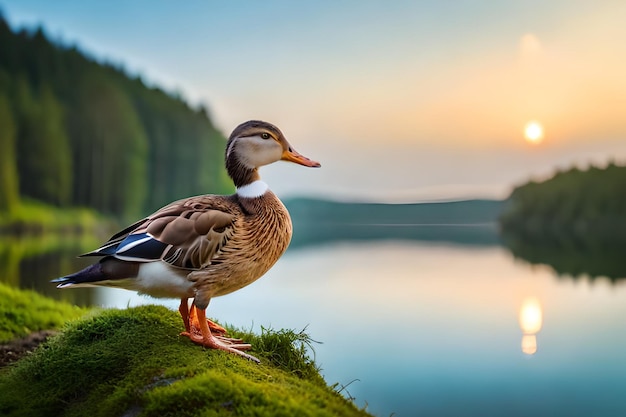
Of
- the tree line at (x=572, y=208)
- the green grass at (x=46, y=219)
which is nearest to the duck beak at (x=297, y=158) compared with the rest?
the green grass at (x=46, y=219)

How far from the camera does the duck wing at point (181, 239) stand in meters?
4.25

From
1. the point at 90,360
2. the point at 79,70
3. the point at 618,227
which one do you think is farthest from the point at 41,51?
the point at 618,227

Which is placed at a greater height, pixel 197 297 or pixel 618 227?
pixel 618 227

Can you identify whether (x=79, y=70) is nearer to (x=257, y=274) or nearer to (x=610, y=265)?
(x=610, y=265)

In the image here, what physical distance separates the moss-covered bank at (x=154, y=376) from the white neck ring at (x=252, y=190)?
1273mm

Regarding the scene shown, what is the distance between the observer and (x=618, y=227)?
2356 inches

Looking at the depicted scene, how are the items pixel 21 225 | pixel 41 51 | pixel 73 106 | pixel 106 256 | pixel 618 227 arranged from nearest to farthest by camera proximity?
pixel 106 256 → pixel 21 225 → pixel 73 106 → pixel 41 51 → pixel 618 227

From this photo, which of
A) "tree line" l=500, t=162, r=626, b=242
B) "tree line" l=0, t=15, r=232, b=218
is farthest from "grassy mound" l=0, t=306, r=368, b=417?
"tree line" l=500, t=162, r=626, b=242

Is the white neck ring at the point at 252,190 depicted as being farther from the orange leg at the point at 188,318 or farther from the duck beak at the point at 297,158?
the orange leg at the point at 188,318

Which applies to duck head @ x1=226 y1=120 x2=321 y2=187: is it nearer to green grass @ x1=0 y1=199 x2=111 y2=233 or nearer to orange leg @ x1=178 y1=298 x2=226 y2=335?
orange leg @ x1=178 y1=298 x2=226 y2=335

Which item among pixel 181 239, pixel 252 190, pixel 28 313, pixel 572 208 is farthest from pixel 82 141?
pixel 572 208

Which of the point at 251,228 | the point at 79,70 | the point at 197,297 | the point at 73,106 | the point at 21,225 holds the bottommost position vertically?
the point at 21,225

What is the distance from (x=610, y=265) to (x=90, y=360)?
33.8m

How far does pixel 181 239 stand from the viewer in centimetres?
428
